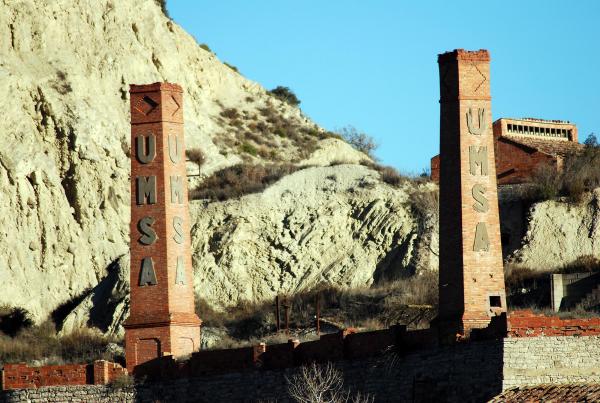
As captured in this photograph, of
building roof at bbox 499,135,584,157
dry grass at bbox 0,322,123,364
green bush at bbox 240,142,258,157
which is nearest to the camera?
dry grass at bbox 0,322,123,364

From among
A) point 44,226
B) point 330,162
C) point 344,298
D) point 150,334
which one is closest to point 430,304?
point 344,298

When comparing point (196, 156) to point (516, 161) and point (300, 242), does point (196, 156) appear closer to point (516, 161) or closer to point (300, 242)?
point (300, 242)

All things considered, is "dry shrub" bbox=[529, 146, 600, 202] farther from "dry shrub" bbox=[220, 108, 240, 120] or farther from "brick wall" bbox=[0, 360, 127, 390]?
"brick wall" bbox=[0, 360, 127, 390]

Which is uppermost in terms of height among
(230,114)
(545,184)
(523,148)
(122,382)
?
(230,114)

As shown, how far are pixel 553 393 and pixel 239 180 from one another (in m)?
36.0

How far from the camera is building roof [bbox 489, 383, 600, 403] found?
3734cm

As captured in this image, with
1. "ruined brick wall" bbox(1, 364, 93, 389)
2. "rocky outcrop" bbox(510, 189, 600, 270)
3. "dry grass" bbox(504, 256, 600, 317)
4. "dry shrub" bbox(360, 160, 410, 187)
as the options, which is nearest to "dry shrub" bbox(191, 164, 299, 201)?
"dry shrub" bbox(360, 160, 410, 187)

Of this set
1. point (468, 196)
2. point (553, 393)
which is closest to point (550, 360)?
point (553, 393)

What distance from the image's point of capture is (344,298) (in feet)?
206

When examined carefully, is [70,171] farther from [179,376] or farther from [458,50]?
[458,50]

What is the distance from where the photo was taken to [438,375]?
4050 centimetres

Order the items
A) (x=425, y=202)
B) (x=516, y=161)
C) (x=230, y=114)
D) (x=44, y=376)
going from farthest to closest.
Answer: (x=230, y=114) → (x=516, y=161) → (x=425, y=202) → (x=44, y=376)

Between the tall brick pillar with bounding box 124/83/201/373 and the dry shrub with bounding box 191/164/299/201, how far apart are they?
20398 millimetres

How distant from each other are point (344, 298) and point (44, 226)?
38.7ft
